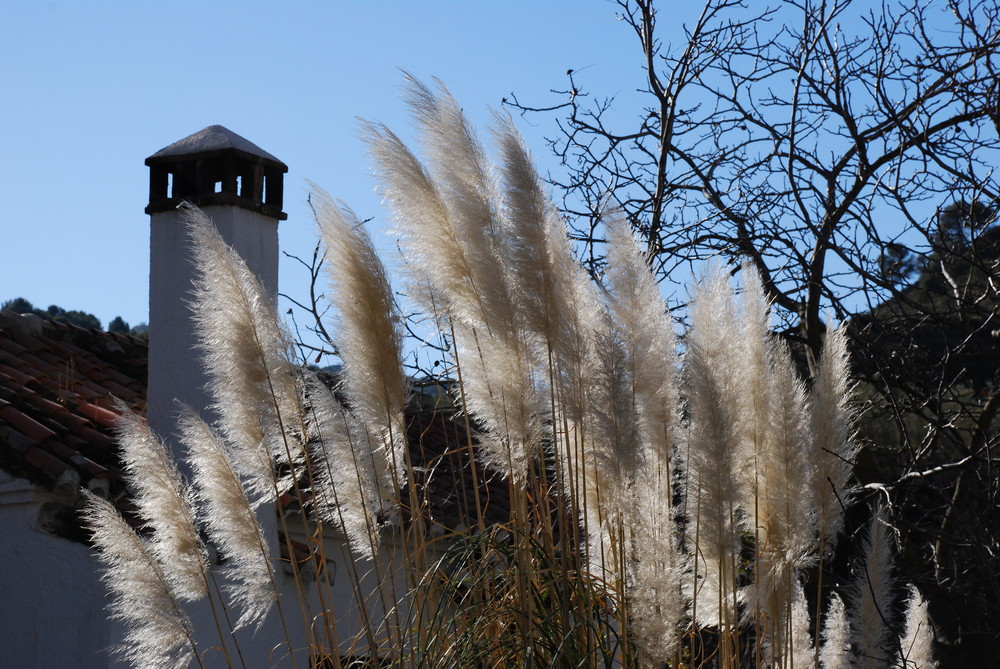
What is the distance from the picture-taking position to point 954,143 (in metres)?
5.55

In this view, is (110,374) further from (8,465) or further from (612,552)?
(612,552)

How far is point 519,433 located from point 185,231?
2.82 m

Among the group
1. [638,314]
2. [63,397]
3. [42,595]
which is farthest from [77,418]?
[638,314]

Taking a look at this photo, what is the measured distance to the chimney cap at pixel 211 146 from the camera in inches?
206

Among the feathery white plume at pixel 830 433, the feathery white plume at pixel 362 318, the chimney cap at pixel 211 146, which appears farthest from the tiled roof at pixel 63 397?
the feathery white plume at pixel 830 433

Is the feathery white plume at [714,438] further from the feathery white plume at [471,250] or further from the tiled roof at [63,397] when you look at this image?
the tiled roof at [63,397]

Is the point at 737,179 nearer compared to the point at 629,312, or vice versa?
the point at 629,312

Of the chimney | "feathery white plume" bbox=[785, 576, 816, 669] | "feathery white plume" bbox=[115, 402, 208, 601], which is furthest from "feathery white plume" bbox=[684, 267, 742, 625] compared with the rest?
the chimney

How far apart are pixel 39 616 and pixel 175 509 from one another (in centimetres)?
191

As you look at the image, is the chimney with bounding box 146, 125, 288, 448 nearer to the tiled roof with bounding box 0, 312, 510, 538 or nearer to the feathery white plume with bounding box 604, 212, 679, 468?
the tiled roof with bounding box 0, 312, 510, 538

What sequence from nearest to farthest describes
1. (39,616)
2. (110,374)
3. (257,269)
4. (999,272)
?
1. (39,616)
2. (999,272)
3. (257,269)
4. (110,374)

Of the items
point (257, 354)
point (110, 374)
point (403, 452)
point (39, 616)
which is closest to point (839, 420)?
point (403, 452)

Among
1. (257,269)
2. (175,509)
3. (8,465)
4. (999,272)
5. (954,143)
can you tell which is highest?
(954,143)

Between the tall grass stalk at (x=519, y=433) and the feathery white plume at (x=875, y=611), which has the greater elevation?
the tall grass stalk at (x=519, y=433)
